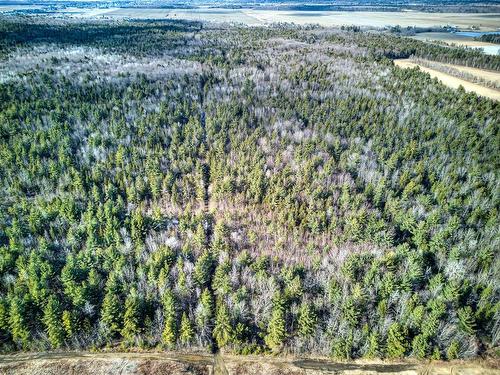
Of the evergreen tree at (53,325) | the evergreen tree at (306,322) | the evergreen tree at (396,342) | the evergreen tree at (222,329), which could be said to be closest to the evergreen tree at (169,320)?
the evergreen tree at (222,329)

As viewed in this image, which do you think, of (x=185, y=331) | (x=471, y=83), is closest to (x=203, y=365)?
(x=185, y=331)

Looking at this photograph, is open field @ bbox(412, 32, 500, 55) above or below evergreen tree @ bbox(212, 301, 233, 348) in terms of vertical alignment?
above

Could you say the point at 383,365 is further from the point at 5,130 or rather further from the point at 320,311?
the point at 5,130

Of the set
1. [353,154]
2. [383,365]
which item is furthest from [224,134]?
[383,365]

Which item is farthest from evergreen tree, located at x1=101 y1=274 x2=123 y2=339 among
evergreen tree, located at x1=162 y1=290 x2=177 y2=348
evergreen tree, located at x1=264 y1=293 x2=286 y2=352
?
evergreen tree, located at x1=264 y1=293 x2=286 y2=352

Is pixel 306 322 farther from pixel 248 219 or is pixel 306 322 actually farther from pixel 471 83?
pixel 471 83

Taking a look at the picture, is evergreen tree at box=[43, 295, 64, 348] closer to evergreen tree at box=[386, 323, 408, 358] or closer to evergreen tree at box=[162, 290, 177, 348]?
evergreen tree at box=[162, 290, 177, 348]

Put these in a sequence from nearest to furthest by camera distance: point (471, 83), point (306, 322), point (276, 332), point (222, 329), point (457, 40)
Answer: point (276, 332) < point (222, 329) < point (306, 322) < point (471, 83) < point (457, 40)
